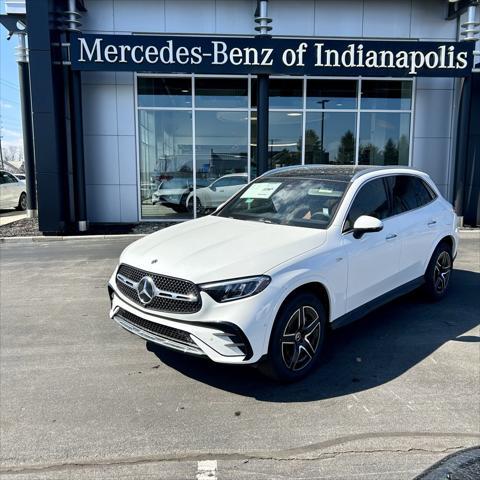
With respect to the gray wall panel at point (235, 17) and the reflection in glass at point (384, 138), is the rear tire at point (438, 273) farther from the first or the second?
the gray wall panel at point (235, 17)

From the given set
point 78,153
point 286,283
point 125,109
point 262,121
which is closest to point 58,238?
point 78,153

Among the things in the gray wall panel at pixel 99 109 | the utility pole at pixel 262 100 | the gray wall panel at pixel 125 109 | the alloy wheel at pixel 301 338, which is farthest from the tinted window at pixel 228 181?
the alloy wheel at pixel 301 338

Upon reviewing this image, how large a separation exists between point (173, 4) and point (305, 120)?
4.59 metres

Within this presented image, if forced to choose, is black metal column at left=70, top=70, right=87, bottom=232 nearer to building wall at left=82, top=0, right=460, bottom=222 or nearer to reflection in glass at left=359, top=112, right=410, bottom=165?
building wall at left=82, top=0, right=460, bottom=222

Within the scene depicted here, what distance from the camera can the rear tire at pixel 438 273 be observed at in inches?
232

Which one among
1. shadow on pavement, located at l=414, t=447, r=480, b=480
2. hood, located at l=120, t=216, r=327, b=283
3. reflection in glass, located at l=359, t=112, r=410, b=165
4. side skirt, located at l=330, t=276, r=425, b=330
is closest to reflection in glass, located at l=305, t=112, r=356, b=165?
reflection in glass, located at l=359, t=112, r=410, b=165

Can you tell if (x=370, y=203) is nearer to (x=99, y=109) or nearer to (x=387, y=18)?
(x=99, y=109)

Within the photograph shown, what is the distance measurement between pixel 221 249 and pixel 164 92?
10303mm

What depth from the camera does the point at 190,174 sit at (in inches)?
533

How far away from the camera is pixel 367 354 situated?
459cm

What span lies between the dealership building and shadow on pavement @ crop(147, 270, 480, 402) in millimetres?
7298

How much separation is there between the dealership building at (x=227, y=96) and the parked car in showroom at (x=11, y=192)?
14.9 ft

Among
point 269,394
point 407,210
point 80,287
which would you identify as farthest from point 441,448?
point 80,287

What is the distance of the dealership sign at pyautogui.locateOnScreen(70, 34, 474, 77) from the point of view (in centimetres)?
1148
